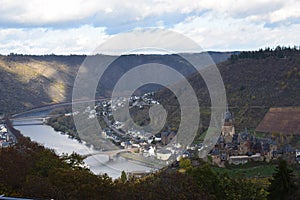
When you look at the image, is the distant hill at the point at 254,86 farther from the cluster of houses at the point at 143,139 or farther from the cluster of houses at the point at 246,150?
the cluster of houses at the point at 246,150

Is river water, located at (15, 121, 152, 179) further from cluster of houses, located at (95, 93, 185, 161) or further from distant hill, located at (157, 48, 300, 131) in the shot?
distant hill, located at (157, 48, 300, 131)

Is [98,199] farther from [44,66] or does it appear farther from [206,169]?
[44,66]

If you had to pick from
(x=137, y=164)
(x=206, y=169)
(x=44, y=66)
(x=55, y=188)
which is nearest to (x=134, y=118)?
(x=137, y=164)

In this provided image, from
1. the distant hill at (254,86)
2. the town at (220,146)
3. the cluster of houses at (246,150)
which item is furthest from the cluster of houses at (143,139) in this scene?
the cluster of houses at (246,150)

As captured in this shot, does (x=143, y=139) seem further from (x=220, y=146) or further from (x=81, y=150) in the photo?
(x=220, y=146)

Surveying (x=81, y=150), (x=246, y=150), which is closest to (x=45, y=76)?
(x=81, y=150)

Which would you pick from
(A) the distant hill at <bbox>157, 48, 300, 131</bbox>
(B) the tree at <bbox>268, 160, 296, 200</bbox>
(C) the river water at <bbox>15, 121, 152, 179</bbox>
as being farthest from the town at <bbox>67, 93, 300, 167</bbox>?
(B) the tree at <bbox>268, 160, 296, 200</bbox>
